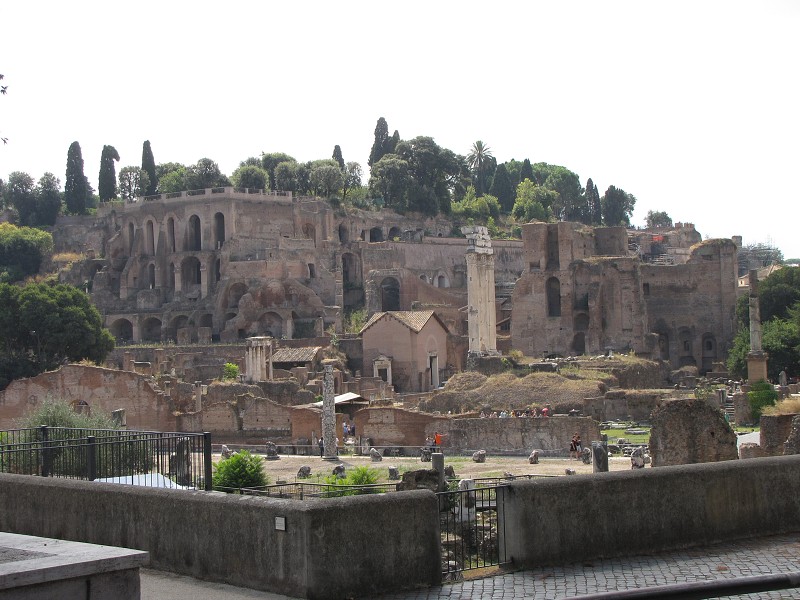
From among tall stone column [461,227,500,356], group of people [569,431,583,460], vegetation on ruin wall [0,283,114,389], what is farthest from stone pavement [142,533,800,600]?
vegetation on ruin wall [0,283,114,389]

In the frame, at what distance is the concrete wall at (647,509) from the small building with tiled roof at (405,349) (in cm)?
4406

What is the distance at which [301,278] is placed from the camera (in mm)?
70250

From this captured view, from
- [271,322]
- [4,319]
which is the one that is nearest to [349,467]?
[4,319]

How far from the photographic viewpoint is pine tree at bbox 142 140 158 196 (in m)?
85.7

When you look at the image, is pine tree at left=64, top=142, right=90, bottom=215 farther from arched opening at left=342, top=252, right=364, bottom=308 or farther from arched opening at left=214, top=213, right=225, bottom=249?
arched opening at left=342, top=252, right=364, bottom=308

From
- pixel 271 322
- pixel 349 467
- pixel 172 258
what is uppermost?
pixel 172 258

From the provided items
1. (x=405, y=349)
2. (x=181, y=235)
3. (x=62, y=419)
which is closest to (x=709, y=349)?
(x=405, y=349)

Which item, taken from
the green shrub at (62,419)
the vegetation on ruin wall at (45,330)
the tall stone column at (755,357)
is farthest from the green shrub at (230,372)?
the green shrub at (62,419)

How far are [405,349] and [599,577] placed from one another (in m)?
46.4

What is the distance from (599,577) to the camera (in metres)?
9.56

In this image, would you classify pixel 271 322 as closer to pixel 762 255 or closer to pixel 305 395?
pixel 305 395

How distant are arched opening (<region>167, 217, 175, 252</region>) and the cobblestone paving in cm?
6829

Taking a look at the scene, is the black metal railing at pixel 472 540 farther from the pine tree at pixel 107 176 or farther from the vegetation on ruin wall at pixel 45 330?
the pine tree at pixel 107 176

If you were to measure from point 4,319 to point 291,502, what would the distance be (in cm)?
4814
